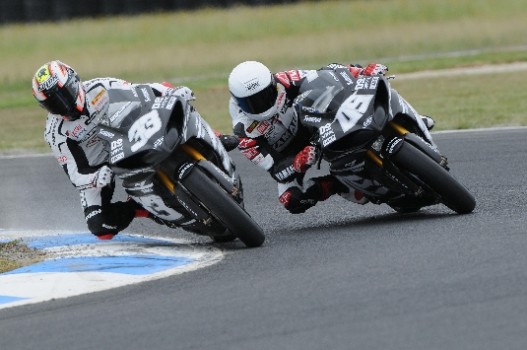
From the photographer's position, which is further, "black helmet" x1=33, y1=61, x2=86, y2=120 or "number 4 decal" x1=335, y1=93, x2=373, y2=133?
"black helmet" x1=33, y1=61, x2=86, y2=120

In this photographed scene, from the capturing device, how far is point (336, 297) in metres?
6.50

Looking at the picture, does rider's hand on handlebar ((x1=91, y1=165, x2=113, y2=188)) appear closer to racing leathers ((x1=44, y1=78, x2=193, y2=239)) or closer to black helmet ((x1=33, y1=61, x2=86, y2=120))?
racing leathers ((x1=44, y1=78, x2=193, y2=239))

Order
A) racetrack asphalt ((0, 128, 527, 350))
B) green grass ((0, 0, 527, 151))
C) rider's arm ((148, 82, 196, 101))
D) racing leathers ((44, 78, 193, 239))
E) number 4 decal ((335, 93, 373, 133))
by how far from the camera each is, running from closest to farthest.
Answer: racetrack asphalt ((0, 128, 527, 350)) → number 4 decal ((335, 93, 373, 133)) → rider's arm ((148, 82, 196, 101)) → racing leathers ((44, 78, 193, 239)) → green grass ((0, 0, 527, 151))

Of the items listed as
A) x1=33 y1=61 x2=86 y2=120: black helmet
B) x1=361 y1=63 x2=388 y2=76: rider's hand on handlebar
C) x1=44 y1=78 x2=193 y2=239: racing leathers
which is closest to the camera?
x1=33 y1=61 x2=86 y2=120: black helmet

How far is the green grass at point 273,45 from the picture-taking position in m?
20.7

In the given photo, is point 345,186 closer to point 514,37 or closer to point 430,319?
point 430,319

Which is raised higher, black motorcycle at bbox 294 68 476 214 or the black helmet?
the black helmet

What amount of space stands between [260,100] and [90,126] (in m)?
1.26

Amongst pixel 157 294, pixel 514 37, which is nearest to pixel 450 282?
pixel 157 294

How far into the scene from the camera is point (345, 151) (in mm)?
8719

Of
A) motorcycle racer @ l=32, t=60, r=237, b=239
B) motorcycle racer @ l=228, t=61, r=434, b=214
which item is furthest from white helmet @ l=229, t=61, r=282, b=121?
motorcycle racer @ l=32, t=60, r=237, b=239


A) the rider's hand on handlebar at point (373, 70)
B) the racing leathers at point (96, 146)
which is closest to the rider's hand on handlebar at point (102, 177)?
the racing leathers at point (96, 146)

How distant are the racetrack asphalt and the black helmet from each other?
1473mm

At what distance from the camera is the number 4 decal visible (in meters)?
8.43
